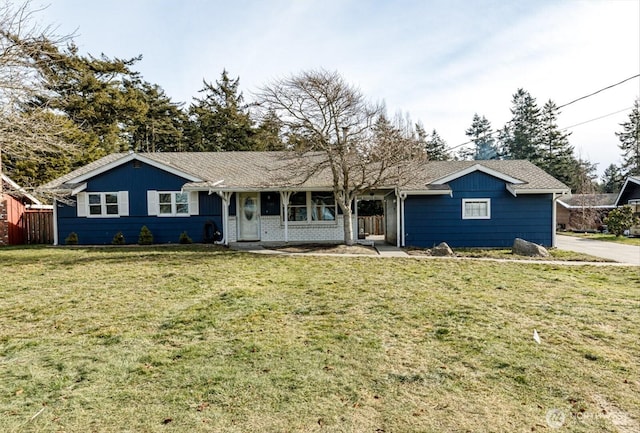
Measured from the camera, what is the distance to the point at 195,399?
3.16 m

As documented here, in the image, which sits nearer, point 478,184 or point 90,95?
point 478,184

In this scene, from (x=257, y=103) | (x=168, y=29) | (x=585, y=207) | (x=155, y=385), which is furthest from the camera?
(x=585, y=207)

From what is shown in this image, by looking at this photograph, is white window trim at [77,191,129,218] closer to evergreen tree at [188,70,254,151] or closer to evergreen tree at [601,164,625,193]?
evergreen tree at [188,70,254,151]

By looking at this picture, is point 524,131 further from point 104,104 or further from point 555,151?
point 104,104

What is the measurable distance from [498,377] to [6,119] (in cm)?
1095

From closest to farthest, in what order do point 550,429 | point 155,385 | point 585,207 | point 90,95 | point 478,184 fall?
1. point 550,429
2. point 155,385
3. point 478,184
4. point 90,95
5. point 585,207

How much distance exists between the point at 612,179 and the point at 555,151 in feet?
46.1

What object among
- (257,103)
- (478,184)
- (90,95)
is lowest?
(478,184)

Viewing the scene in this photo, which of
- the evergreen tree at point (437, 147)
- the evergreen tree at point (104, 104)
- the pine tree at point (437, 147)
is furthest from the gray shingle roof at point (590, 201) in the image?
the evergreen tree at point (104, 104)

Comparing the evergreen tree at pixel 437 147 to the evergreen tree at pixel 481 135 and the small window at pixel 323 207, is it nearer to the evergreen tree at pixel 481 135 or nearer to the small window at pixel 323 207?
the evergreen tree at pixel 481 135

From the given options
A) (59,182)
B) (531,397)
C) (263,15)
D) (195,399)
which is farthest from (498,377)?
(59,182)

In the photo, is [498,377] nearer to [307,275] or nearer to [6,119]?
[307,275]

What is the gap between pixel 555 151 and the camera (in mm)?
46281

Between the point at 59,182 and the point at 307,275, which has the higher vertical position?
the point at 59,182
